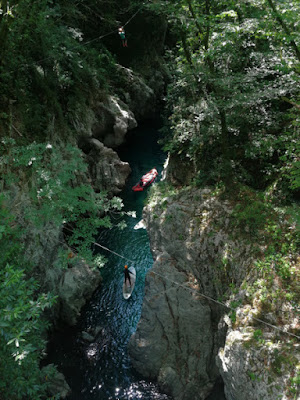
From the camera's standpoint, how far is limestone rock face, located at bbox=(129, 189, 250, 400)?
9383 millimetres

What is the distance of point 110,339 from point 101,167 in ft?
38.6

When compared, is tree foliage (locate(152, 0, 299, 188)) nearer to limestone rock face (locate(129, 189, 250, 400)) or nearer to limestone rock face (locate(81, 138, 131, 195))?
limestone rock face (locate(129, 189, 250, 400))

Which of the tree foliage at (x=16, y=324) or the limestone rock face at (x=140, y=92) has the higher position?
the limestone rock face at (x=140, y=92)

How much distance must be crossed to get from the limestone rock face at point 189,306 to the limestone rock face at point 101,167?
33.4 feet

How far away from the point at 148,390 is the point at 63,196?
801 centimetres

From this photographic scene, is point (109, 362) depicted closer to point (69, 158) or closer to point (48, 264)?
point (48, 264)

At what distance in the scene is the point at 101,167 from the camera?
1986 centimetres

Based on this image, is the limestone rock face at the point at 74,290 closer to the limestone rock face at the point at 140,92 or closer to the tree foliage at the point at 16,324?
the tree foliage at the point at 16,324

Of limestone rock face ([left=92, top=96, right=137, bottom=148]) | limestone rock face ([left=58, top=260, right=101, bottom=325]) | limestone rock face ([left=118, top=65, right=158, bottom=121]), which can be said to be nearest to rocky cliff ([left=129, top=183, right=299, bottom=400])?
limestone rock face ([left=58, top=260, right=101, bottom=325])

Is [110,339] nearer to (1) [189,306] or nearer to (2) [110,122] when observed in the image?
(1) [189,306]

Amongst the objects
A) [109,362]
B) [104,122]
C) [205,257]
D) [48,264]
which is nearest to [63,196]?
[48,264]

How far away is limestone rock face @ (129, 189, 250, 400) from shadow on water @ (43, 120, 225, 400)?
2.56 feet

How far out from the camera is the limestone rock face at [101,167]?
19641 millimetres

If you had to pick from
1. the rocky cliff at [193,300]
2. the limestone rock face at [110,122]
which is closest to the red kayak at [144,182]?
the limestone rock face at [110,122]
